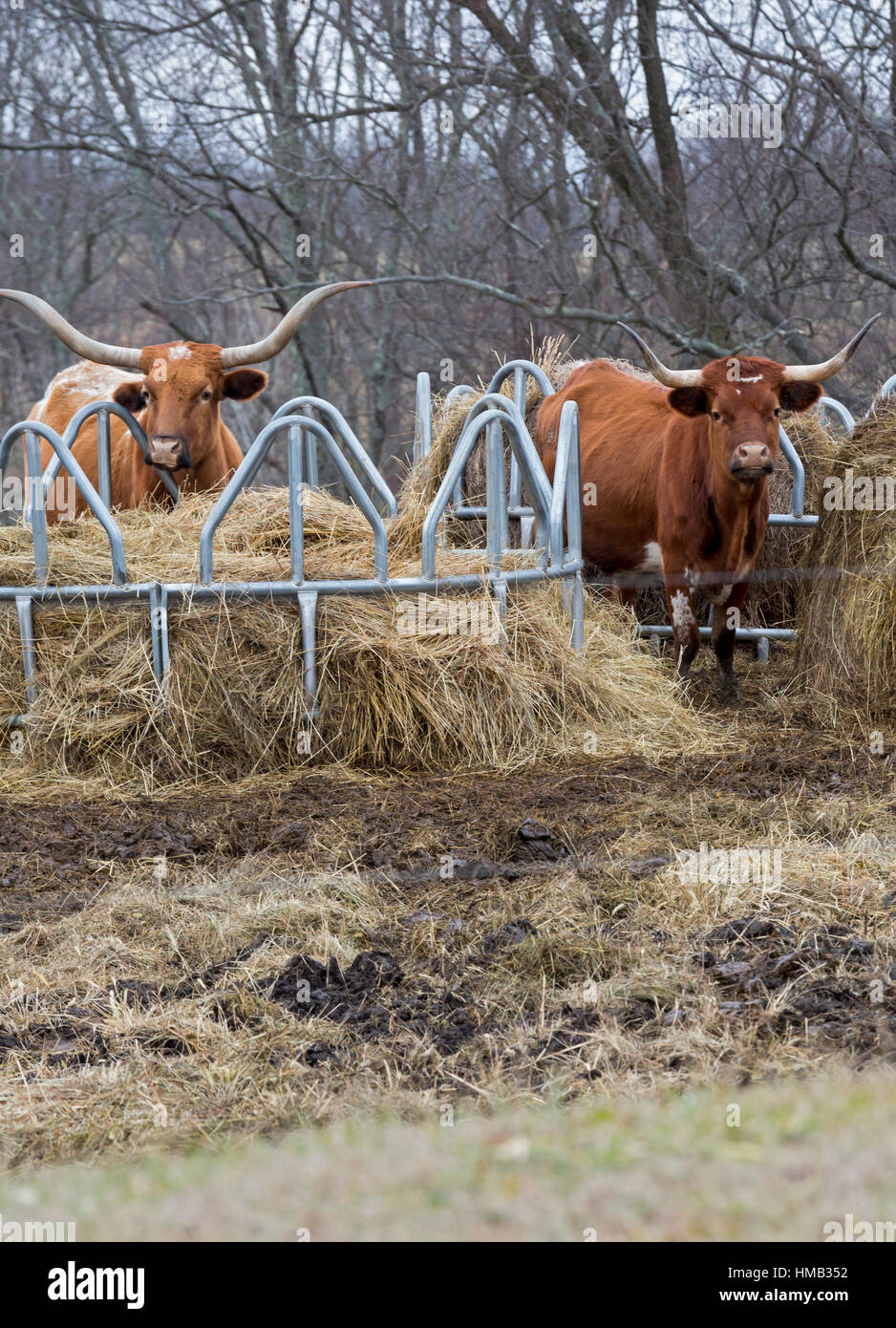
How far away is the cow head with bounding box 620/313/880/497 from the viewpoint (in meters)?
6.30

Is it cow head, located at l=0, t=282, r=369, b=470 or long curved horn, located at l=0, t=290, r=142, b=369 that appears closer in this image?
cow head, located at l=0, t=282, r=369, b=470

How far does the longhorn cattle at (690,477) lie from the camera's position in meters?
Result: 6.52

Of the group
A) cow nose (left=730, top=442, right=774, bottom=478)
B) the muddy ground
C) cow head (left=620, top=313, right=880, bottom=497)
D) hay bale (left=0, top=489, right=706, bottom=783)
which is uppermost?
cow head (left=620, top=313, right=880, bottom=497)

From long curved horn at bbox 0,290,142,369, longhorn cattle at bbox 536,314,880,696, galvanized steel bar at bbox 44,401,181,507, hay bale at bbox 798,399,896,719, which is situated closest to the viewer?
hay bale at bbox 798,399,896,719

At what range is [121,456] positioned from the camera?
27.3 ft

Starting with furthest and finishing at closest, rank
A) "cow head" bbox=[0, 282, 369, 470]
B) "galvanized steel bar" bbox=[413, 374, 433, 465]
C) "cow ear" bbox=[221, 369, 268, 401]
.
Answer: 1. "galvanized steel bar" bbox=[413, 374, 433, 465]
2. "cow ear" bbox=[221, 369, 268, 401]
3. "cow head" bbox=[0, 282, 369, 470]

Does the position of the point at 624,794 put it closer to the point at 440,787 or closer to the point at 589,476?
the point at 440,787

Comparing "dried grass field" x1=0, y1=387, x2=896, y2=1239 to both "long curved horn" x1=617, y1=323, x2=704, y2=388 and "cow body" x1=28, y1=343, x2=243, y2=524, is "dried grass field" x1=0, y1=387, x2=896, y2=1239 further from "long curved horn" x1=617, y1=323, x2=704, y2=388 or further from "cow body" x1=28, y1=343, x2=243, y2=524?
"long curved horn" x1=617, y1=323, x2=704, y2=388

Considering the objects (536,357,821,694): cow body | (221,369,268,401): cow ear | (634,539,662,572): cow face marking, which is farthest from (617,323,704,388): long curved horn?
(221,369,268,401): cow ear

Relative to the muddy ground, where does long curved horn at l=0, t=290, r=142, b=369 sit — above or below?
above

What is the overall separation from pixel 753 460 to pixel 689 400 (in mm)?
679

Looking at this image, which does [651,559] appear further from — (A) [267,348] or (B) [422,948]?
(B) [422,948]

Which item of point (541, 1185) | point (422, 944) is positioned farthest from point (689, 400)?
point (541, 1185)

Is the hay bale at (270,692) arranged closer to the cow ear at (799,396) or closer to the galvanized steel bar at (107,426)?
the galvanized steel bar at (107,426)
